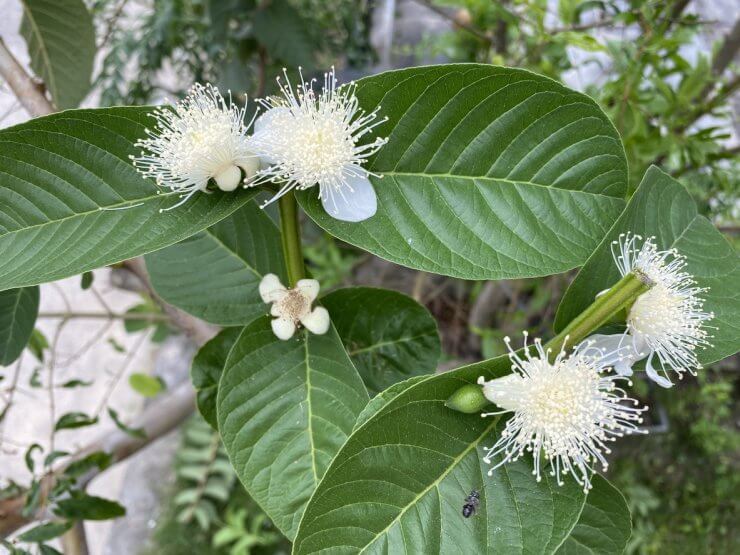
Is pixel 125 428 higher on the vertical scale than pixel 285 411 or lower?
higher

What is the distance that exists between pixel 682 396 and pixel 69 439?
2014 mm

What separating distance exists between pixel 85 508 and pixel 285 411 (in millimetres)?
456

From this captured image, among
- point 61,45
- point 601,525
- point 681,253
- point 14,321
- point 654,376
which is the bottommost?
point 601,525

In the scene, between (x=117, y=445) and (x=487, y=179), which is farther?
(x=117, y=445)

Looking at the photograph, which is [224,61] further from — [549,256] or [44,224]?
[549,256]

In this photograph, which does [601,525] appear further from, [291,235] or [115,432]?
[115,432]

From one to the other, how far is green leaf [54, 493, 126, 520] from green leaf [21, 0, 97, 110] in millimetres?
569

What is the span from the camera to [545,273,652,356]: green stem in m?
0.45

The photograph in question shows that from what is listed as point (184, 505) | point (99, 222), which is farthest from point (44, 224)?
point (184, 505)

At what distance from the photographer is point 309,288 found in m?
0.58

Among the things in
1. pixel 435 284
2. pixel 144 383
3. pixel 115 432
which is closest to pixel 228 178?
pixel 115 432

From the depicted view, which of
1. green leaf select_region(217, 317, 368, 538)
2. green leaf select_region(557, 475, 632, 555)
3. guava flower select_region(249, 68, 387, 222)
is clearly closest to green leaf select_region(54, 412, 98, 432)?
green leaf select_region(217, 317, 368, 538)

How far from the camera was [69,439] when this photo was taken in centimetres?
206

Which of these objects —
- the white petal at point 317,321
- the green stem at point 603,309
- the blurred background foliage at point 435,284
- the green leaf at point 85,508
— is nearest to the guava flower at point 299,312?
the white petal at point 317,321
